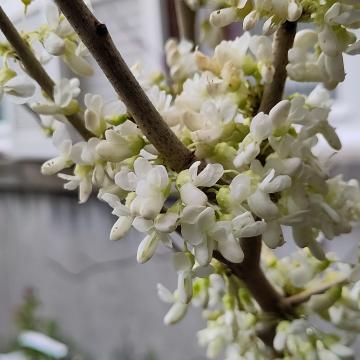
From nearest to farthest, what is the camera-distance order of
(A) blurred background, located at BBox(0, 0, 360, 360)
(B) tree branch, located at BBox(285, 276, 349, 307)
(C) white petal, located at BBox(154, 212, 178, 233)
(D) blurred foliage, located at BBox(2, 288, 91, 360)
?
(C) white petal, located at BBox(154, 212, 178, 233), (B) tree branch, located at BBox(285, 276, 349, 307), (A) blurred background, located at BBox(0, 0, 360, 360), (D) blurred foliage, located at BBox(2, 288, 91, 360)

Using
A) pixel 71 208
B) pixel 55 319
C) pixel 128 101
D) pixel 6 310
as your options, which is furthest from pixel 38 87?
pixel 6 310

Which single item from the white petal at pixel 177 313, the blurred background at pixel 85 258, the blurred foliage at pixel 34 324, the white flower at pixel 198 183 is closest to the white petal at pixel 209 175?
the white flower at pixel 198 183

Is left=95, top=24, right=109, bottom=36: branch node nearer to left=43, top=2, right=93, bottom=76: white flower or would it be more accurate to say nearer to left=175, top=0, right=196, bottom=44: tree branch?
left=43, top=2, right=93, bottom=76: white flower

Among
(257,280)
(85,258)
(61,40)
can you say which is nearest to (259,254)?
(257,280)

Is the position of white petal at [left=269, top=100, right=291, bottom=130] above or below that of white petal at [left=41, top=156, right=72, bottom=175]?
below

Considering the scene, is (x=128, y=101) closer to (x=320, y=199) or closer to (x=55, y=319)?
(x=320, y=199)

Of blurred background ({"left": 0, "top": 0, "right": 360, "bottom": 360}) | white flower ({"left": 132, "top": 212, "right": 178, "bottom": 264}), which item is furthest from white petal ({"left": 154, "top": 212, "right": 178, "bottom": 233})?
blurred background ({"left": 0, "top": 0, "right": 360, "bottom": 360})

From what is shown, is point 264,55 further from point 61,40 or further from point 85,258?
point 85,258

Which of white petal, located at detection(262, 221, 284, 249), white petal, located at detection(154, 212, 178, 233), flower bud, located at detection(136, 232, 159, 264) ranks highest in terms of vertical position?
white petal, located at detection(154, 212, 178, 233)
